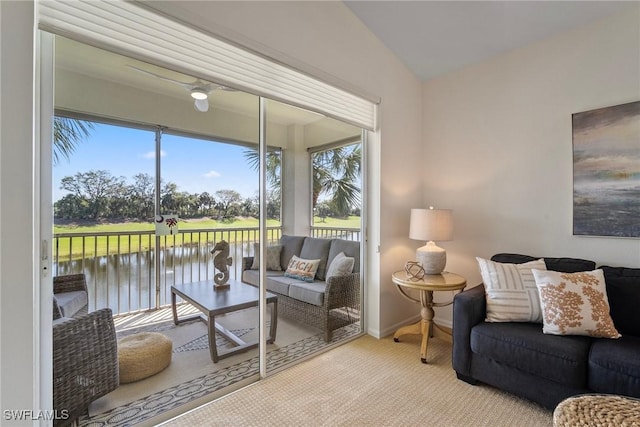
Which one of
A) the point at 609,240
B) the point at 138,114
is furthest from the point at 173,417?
the point at 609,240

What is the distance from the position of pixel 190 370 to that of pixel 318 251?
1316 mm

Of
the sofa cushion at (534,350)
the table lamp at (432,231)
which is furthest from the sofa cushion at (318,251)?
the sofa cushion at (534,350)

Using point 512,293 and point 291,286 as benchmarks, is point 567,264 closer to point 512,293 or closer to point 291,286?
point 512,293

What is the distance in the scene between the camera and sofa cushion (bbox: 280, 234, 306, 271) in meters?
2.43

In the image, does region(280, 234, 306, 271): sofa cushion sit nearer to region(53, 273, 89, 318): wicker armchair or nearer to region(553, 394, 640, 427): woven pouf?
region(53, 273, 89, 318): wicker armchair

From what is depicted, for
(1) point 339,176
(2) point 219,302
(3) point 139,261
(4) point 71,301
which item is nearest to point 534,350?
(1) point 339,176

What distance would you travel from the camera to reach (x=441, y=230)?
2678 mm

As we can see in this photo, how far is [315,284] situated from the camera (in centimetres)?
265

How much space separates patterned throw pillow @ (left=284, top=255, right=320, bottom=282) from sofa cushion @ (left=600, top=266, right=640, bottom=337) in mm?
2115

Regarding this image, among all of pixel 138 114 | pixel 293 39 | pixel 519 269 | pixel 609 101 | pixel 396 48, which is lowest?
pixel 519 269

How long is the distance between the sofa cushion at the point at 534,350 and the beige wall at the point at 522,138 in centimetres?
102

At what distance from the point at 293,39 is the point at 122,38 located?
1154mm

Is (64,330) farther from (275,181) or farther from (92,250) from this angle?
(275,181)

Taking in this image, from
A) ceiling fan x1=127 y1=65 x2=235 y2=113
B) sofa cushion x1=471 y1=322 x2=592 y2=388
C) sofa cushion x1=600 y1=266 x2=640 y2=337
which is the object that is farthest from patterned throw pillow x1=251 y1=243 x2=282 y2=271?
sofa cushion x1=600 y1=266 x2=640 y2=337
